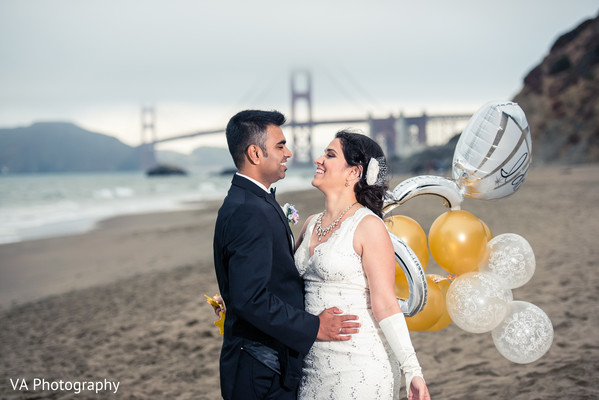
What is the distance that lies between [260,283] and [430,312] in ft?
2.27

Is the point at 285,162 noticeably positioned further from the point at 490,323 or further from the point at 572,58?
the point at 572,58

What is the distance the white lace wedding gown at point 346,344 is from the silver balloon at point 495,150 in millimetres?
487

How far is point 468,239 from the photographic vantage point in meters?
1.76

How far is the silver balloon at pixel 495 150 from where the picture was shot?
1687 mm

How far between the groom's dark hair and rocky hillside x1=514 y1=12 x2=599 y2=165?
18973 millimetres

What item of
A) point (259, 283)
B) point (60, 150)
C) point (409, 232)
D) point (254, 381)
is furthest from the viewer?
point (60, 150)

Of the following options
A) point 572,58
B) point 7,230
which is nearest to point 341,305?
point 7,230

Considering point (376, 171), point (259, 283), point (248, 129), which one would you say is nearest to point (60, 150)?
point (248, 129)

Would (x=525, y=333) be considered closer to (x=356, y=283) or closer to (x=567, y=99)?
(x=356, y=283)

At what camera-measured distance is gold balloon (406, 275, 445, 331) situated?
170cm

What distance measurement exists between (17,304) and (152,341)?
227 cm

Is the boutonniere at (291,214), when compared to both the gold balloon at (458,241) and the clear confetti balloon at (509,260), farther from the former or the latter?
the clear confetti balloon at (509,260)

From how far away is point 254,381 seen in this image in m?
1.40

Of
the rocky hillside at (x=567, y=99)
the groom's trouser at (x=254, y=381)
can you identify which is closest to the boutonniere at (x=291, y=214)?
the groom's trouser at (x=254, y=381)
